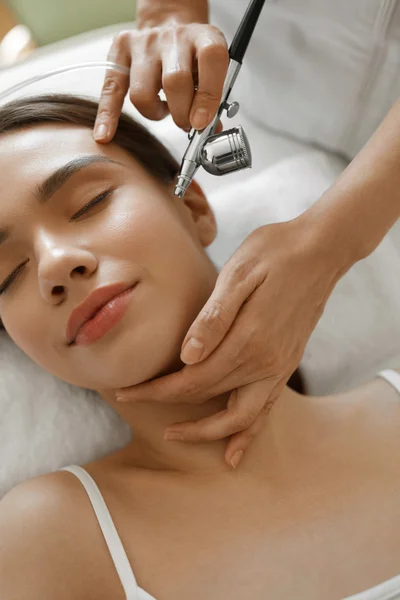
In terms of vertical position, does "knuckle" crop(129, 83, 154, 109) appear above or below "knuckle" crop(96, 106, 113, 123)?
above

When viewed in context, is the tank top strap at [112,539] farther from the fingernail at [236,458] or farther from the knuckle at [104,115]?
the knuckle at [104,115]

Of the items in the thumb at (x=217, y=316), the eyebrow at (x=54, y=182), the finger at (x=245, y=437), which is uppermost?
the eyebrow at (x=54, y=182)

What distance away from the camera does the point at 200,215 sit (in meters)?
1.15

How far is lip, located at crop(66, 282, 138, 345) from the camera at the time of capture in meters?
0.86

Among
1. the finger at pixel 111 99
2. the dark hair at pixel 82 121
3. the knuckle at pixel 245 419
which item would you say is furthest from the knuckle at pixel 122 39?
the knuckle at pixel 245 419

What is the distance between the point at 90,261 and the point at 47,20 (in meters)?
0.91

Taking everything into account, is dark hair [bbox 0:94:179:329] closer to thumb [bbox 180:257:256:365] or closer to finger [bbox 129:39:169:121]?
finger [bbox 129:39:169:121]

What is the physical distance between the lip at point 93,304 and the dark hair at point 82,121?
271mm

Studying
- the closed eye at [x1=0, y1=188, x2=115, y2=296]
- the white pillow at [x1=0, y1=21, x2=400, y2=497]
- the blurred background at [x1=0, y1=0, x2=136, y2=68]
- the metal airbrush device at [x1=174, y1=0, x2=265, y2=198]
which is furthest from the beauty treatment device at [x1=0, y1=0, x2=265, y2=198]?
the blurred background at [x1=0, y1=0, x2=136, y2=68]

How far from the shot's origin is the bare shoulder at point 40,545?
877 millimetres

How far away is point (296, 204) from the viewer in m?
1.42

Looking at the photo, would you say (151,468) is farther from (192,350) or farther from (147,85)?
(147,85)

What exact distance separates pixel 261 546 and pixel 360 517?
6.6 inches

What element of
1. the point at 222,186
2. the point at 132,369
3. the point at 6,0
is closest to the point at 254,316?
the point at 132,369
